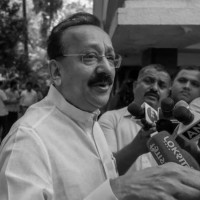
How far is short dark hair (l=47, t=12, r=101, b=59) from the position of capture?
1.75m

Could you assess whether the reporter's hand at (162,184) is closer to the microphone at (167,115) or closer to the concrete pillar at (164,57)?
the microphone at (167,115)

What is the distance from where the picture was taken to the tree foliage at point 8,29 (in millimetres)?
17016

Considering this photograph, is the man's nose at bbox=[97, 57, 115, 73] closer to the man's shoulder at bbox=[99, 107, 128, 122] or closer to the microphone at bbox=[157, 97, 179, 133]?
the microphone at bbox=[157, 97, 179, 133]

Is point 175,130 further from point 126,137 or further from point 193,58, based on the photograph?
point 193,58

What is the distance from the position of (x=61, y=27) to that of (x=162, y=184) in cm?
87

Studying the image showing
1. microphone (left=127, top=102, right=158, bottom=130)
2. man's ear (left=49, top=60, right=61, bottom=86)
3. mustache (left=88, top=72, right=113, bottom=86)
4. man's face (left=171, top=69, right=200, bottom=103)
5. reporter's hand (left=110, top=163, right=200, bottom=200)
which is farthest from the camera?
man's face (left=171, top=69, right=200, bottom=103)

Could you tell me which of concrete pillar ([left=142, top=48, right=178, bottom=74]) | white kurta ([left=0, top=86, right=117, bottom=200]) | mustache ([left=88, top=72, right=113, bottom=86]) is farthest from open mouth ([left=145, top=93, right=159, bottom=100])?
concrete pillar ([left=142, top=48, right=178, bottom=74])

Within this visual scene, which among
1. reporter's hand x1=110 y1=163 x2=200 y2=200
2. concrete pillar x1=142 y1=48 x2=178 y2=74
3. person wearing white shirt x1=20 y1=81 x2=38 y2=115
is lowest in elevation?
person wearing white shirt x1=20 y1=81 x2=38 y2=115

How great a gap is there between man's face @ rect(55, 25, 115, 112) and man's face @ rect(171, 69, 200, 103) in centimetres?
158

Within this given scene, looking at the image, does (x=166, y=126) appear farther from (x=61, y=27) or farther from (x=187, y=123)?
(x=61, y=27)

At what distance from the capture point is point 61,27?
1.77 m

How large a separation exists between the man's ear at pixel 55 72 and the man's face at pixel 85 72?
0.04 metres

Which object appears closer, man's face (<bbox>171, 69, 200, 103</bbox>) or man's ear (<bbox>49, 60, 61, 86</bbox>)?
man's ear (<bbox>49, 60, 61, 86</bbox>)

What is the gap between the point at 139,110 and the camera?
1.96 metres
